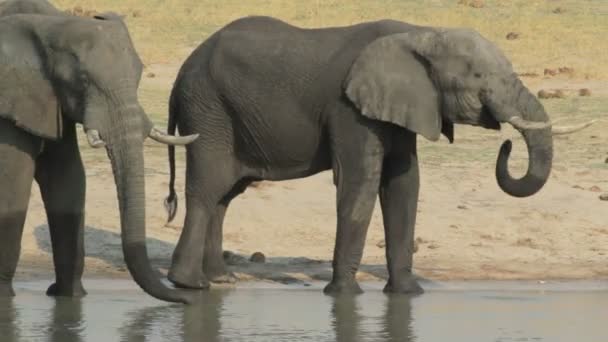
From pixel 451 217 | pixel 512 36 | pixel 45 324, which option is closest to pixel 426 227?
pixel 451 217

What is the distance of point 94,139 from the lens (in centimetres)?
1067

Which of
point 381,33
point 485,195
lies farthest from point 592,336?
point 485,195

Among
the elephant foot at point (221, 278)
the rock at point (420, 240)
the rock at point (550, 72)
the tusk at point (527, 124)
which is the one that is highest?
the rock at point (550, 72)

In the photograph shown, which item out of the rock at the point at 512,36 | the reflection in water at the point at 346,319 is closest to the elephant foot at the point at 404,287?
the reflection in water at the point at 346,319

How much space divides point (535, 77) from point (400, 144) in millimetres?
13751

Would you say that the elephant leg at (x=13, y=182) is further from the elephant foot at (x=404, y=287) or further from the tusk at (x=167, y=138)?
the elephant foot at (x=404, y=287)

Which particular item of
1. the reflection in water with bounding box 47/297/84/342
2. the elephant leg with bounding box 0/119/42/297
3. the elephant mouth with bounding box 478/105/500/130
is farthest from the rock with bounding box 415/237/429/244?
the elephant leg with bounding box 0/119/42/297

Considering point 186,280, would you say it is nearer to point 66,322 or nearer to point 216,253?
point 216,253

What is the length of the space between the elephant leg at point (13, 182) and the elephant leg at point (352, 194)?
2.23 metres

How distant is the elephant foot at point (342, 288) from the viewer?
42.5 ft

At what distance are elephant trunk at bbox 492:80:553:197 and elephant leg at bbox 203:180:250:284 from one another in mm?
2024

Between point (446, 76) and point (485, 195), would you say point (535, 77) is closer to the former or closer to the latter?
point (485, 195)

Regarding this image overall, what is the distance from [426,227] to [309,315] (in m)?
4.20

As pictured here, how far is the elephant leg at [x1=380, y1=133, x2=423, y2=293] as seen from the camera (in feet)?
43.6
